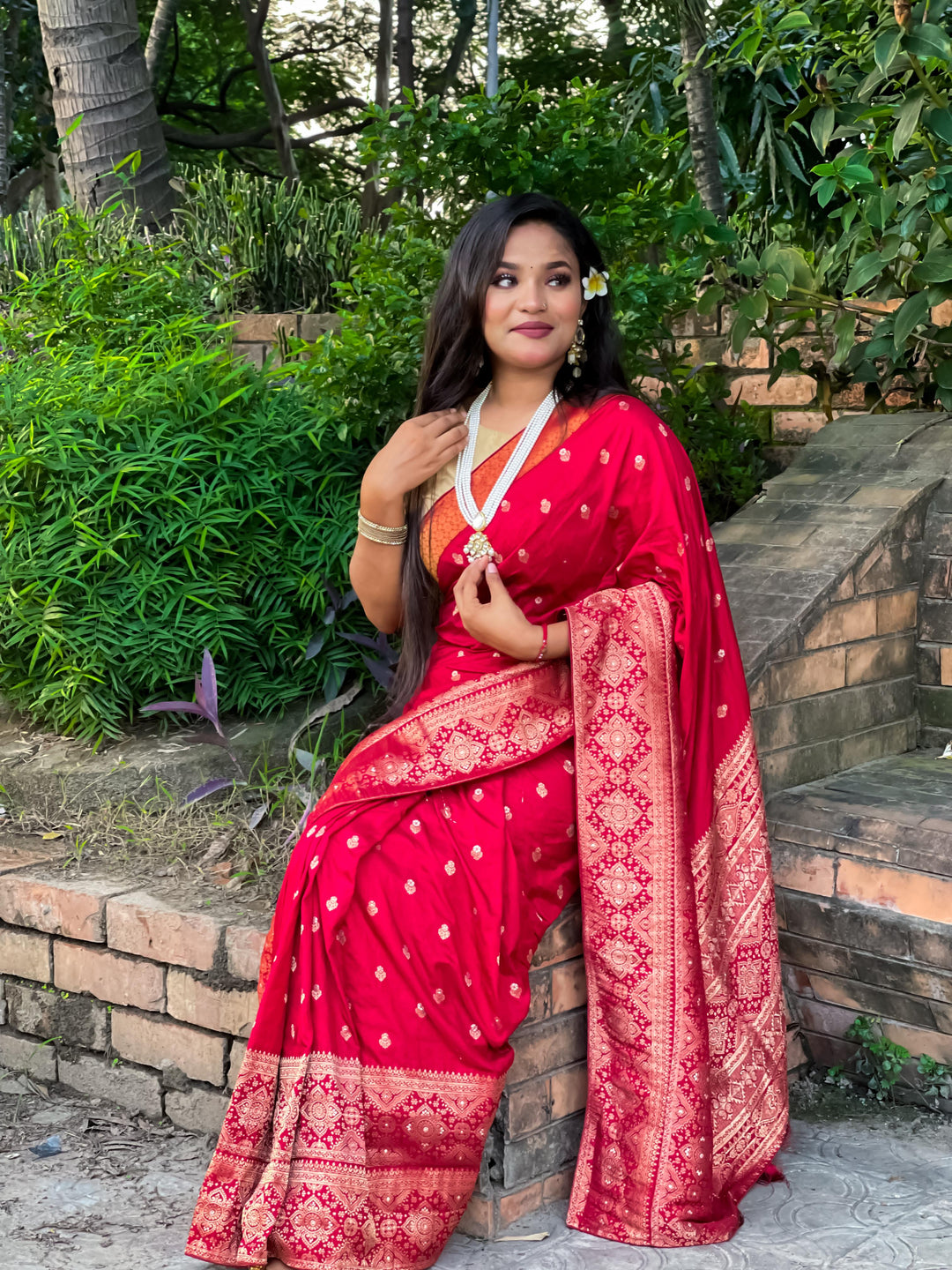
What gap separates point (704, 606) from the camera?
2.35 metres

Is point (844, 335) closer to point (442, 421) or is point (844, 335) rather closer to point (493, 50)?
point (442, 421)

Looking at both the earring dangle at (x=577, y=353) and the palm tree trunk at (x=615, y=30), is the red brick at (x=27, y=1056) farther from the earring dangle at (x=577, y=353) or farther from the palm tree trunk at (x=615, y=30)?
the palm tree trunk at (x=615, y=30)

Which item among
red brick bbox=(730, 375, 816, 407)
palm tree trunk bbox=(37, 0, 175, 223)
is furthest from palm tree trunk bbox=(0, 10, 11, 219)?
red brick bbox=(730, 375, 816, 407)

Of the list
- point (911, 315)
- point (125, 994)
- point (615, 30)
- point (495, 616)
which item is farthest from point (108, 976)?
point (615, 30)

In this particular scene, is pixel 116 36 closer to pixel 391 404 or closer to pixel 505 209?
pixel 391 404

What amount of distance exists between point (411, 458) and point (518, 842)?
0.72m

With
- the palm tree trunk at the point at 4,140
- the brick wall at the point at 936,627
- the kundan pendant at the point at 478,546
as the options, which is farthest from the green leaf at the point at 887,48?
the palm tree trunk at the point at 4,140

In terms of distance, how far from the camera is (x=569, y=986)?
2396 mm

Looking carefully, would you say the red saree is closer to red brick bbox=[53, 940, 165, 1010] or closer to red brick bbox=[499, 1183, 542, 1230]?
red brick bbox=[499, 1183, 542, 1230]

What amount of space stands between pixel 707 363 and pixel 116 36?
2809mm

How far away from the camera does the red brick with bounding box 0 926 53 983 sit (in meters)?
3.00

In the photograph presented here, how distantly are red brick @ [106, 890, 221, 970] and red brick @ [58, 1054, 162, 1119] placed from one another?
27cm

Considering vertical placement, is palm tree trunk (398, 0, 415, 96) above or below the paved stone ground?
above

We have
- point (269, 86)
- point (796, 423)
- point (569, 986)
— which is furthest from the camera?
point (269, 86)
